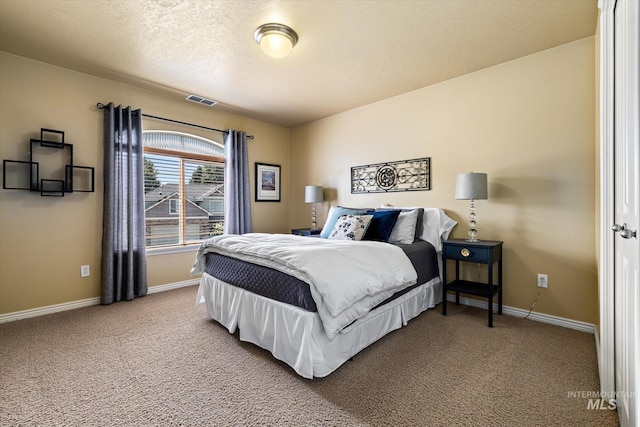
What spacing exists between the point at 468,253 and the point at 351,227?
113 cm

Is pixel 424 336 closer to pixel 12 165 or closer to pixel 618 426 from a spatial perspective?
pixel 618 426

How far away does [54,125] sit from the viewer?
9.83ft

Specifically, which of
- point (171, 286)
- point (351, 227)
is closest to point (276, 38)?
point (351, 227)

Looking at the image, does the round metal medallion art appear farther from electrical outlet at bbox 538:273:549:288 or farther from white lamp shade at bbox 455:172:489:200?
electrical outlet at bbox 538:273:549:288

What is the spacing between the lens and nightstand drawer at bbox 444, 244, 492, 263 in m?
2.65

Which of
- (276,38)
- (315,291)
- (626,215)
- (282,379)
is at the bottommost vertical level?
(282,379)

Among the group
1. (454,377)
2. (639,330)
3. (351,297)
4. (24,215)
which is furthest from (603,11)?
(24,215)

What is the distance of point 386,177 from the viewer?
3.85 metres

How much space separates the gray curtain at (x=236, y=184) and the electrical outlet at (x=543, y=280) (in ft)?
11.7

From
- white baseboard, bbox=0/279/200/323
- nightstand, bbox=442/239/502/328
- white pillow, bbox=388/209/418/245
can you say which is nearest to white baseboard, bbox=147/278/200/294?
white baseboard, bbox=0/279/200/323

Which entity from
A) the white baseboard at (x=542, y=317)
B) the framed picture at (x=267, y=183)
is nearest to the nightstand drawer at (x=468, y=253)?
the white baseboard at (x=542, y=317)

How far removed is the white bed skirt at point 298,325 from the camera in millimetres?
1825

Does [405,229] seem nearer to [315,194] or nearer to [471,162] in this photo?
[471,162]

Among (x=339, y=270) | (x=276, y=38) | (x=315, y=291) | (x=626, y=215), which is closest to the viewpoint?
(x=626, y=215)
